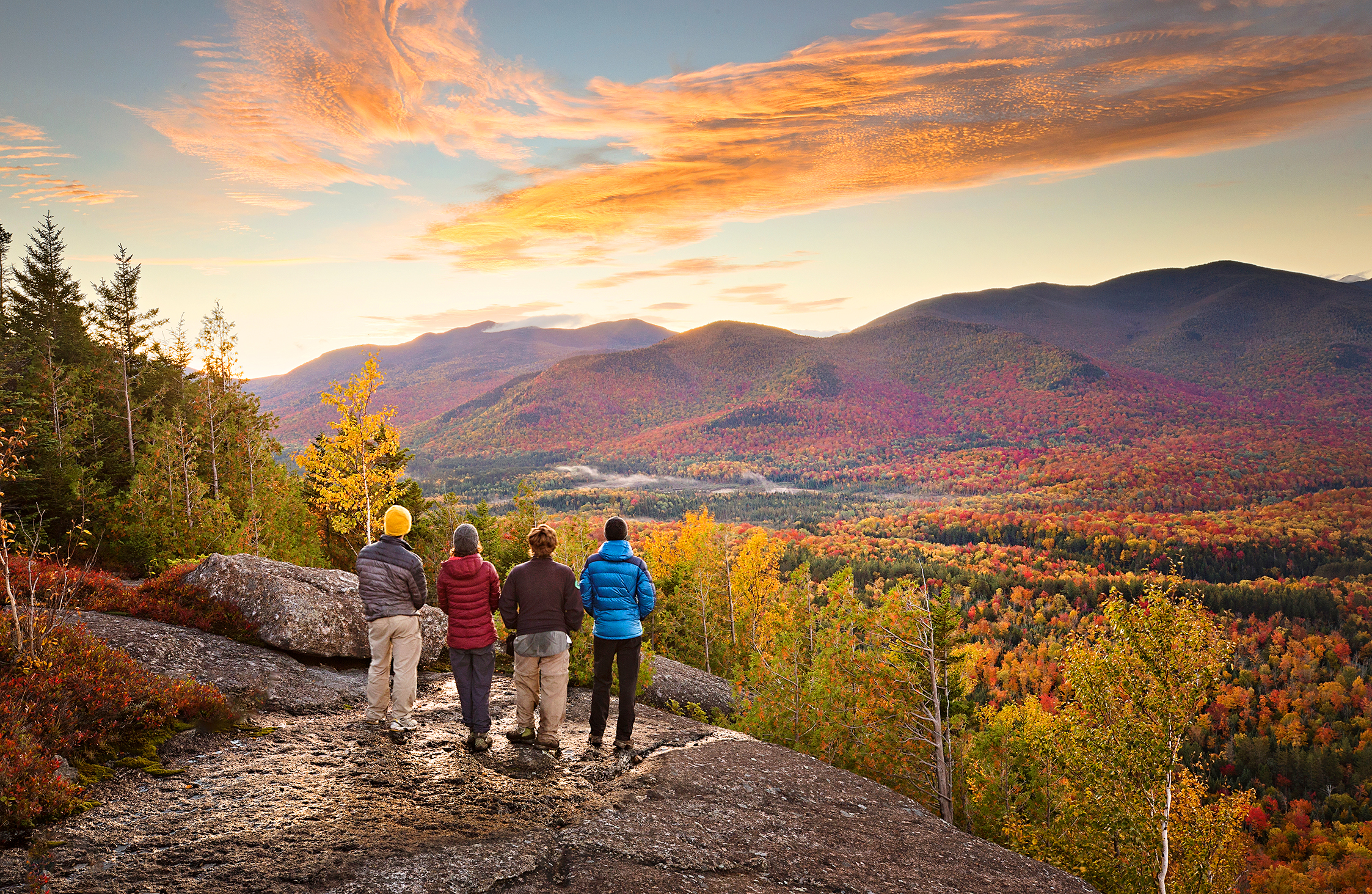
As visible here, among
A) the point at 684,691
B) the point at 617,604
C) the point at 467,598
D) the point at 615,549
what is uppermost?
the point at 615,549

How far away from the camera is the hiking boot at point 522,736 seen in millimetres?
8500

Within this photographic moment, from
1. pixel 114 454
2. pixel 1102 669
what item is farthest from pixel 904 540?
pixel 114 454

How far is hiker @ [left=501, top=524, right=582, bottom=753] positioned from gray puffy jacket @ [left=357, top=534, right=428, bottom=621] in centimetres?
136

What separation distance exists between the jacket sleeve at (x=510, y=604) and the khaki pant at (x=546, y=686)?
0.46 meters

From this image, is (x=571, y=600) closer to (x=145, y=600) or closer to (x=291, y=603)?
(x=291, y=603)

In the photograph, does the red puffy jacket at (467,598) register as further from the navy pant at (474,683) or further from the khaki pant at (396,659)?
the khaki pant at (396,659)

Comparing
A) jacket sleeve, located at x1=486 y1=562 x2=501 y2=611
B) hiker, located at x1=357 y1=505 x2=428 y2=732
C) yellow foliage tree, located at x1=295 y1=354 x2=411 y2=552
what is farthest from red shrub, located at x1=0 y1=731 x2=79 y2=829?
yellow foliage tree, located at x1=295 y1=354 x2=411 y2=552

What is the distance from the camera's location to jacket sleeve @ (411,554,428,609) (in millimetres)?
8617

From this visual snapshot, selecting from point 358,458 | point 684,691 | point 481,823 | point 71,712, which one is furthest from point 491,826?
point 358,458

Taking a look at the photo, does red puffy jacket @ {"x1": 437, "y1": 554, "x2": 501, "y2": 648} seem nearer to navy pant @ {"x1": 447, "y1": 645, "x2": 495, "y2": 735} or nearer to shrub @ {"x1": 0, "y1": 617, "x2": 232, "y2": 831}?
navy pant @ {"x1": 447, "y1": 645, "x2": 495, "y2": 735}

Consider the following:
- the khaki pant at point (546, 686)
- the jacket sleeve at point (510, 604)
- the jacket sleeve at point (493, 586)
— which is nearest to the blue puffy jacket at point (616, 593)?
the khaki pant at point (546, 686)

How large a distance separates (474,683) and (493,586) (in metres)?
1.31

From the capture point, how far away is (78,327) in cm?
3916

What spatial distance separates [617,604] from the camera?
322 inches
